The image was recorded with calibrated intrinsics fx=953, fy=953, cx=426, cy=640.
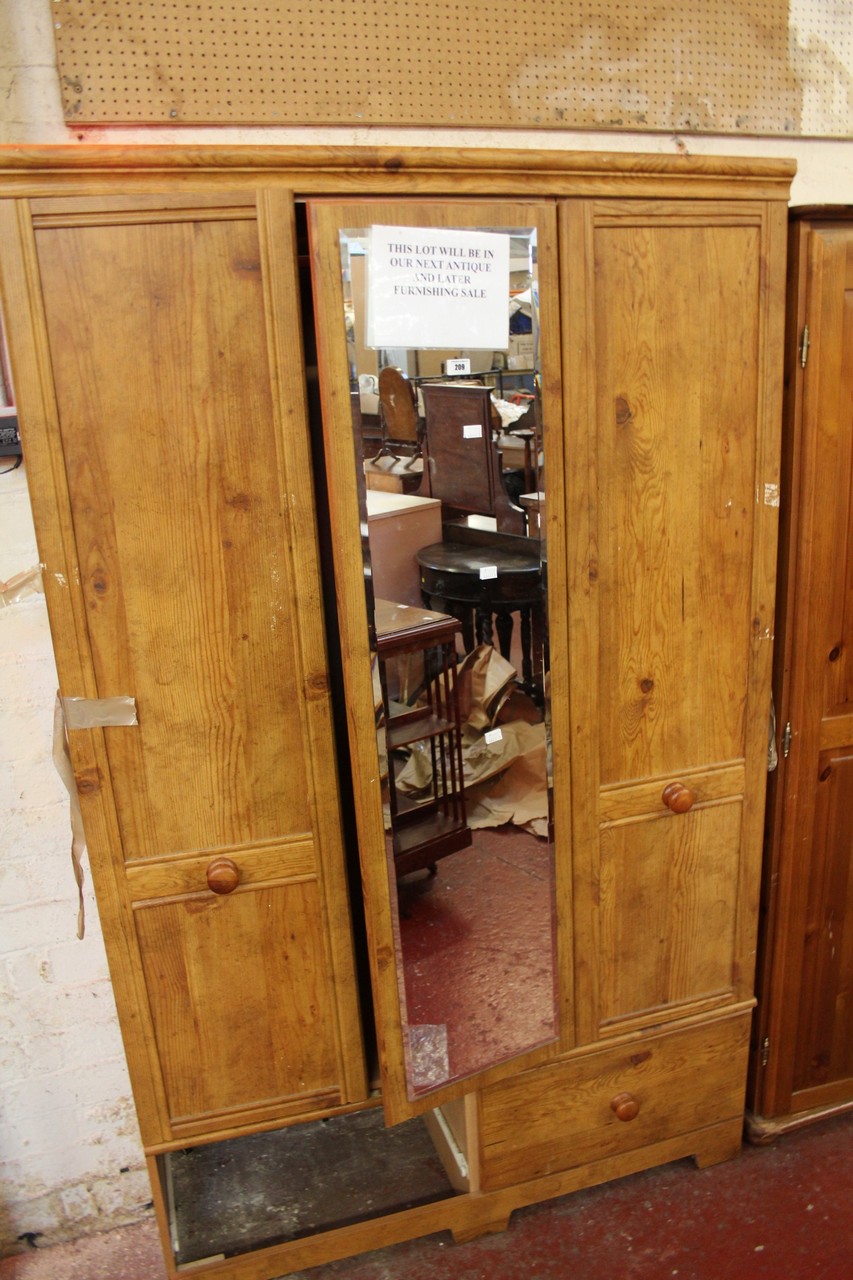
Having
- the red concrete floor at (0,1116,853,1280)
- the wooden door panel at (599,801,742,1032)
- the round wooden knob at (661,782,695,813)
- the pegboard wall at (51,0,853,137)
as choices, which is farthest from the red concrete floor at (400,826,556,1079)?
the pegboard wall at (51,0,853,137)

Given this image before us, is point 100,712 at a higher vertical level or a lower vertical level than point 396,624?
lower

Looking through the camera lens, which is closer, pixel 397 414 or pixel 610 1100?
pixel 397 414

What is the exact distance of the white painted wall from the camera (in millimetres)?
1749

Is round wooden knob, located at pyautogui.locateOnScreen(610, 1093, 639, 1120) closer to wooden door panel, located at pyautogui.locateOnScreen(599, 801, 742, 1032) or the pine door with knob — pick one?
wooden door panel, located at pyautogui.locateOnScreen(599, 801, 742, 1032)

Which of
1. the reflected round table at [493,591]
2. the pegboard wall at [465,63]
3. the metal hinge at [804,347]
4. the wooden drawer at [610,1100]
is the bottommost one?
the wooden drawer at [610,1100]

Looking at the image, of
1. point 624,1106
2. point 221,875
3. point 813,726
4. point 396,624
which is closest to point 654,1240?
point 624,1106

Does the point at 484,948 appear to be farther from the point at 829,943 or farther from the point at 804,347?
the point at 804,347

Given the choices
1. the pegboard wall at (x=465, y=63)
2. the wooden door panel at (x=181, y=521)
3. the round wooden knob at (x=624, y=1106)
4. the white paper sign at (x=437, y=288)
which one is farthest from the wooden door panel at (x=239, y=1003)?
the pegboard wall at (x=465, y=63)

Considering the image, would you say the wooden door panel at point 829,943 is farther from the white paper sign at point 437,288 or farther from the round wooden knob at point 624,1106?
the white paper sign at point 437,288

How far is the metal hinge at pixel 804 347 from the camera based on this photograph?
1729 mm

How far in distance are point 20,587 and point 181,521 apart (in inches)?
19.7

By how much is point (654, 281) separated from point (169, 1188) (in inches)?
79.1

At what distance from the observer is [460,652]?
5.38 feet

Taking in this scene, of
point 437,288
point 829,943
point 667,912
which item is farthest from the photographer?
point 829,943
